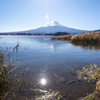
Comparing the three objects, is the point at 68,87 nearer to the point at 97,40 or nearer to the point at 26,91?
the point at 26,91

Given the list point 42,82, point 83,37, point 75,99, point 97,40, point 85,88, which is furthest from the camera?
point 83,37

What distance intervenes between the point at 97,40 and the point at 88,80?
1499 centimetres

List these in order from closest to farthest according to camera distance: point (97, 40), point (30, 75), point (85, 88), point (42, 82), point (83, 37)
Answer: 1. point (85, 88)
2. point (42, 82)
3. point (30, 75)
4. point (97, 40)
5. point (83, 37)

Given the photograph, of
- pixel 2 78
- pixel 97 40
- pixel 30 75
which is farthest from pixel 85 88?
pixel 97 40

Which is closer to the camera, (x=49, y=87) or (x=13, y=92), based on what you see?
(x=13, y=92)

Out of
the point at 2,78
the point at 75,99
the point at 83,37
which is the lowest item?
the point at 75,99

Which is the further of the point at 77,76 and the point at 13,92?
the point at 77,76

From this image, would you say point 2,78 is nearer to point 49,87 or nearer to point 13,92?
point 13,92

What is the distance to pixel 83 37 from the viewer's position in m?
17.9

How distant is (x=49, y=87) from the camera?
9.70 feet

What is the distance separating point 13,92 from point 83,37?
58.3 feet

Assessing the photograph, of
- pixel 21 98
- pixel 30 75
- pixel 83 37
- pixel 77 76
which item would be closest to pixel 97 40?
pixel 83 37

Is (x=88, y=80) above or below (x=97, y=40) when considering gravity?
below

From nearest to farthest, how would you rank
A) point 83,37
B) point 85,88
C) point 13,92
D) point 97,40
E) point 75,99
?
point 75,99, point 13,92, point 85,88, point 97,40, point 83,37
